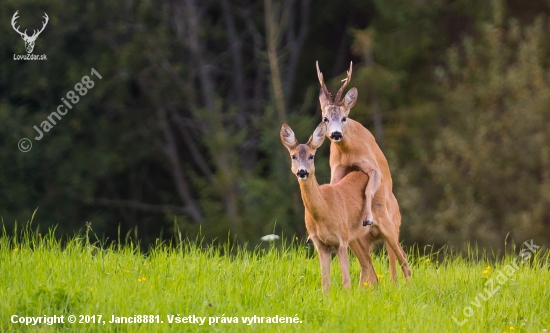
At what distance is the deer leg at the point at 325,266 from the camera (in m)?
6.96

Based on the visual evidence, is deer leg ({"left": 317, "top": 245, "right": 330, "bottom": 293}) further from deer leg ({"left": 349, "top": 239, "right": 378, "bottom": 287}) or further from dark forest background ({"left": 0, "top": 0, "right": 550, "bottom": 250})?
dark forest background ({"left": 0, "top": 0, "right": 550, "bottom": 250})

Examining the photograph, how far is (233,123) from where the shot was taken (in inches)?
734

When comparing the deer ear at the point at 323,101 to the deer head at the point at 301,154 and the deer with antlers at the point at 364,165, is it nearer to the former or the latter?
the deer with antlers at the point at 364,165

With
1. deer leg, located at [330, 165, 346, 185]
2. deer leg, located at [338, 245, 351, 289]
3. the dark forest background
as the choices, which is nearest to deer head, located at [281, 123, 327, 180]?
deer leg, located at [338, 245, 351, 289]

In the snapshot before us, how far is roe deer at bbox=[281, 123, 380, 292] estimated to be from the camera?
6848mm

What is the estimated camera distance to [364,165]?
26.1 feet

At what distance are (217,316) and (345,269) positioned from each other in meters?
1.21

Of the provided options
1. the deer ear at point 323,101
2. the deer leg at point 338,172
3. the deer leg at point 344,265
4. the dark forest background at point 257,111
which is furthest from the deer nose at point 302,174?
the dark forest background at point 257,111

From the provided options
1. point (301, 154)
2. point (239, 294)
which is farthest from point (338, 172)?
point (239, 294)

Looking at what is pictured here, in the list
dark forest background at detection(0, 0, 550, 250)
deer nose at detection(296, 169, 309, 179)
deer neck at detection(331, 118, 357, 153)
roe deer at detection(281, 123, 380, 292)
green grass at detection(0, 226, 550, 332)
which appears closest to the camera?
green grass at detection(0, 226, 550, 332)

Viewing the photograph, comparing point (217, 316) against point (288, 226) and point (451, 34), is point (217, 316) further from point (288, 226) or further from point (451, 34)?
point (451, 34)

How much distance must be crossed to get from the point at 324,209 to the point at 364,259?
38.4 inches

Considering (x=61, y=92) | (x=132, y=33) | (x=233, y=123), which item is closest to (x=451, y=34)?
(x=233, y=123)

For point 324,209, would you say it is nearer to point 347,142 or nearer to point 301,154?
point 301,154
